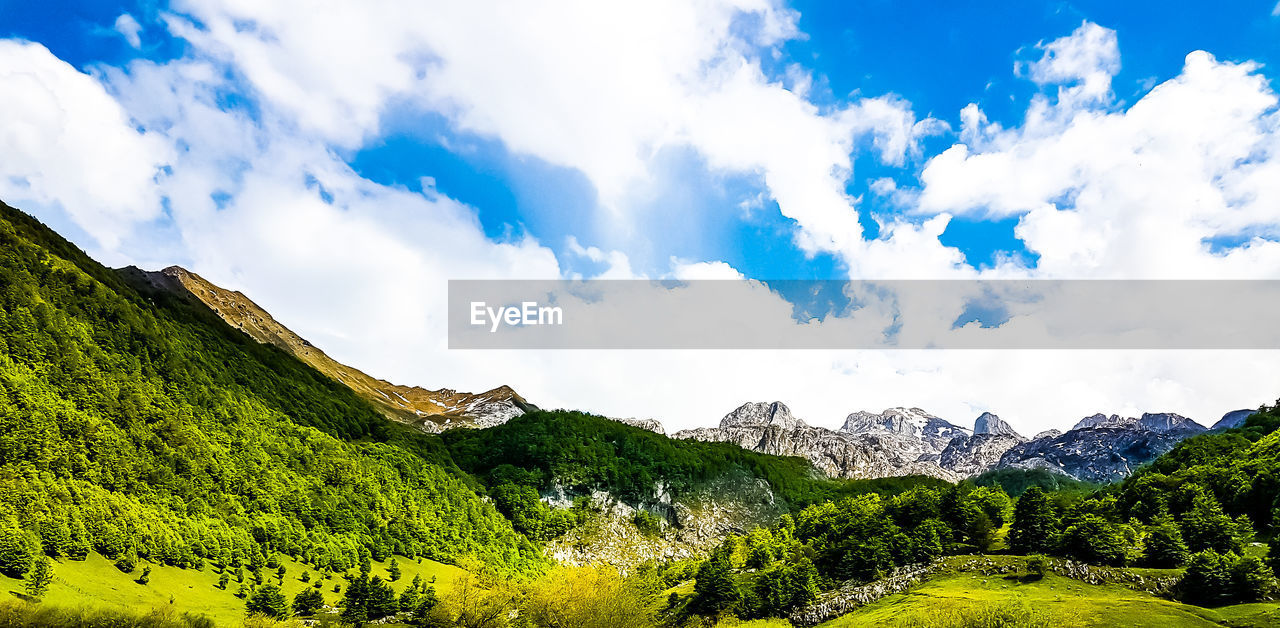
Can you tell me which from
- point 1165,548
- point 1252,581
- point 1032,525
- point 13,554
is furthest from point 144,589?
point 1165,548

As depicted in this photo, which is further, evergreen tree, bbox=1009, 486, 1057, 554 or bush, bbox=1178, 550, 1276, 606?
evergreen tree, bbox=1009, 486, 1057, 554

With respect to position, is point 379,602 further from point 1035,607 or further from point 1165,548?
point 1165,548

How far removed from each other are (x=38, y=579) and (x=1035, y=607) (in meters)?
101

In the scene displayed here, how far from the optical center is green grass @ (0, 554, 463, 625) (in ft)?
197

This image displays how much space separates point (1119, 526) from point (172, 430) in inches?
5723

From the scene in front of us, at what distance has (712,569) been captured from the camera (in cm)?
9894

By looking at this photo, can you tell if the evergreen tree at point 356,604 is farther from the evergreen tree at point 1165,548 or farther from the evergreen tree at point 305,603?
the evergreen tree at point 1165,548

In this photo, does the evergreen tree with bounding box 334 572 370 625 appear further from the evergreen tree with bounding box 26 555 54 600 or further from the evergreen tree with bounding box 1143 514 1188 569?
the evergreen tree with bounding box 1143 514 1188 569

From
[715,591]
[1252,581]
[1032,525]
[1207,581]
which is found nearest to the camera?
[1252,581]

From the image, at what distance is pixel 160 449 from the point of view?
9225 centimetres

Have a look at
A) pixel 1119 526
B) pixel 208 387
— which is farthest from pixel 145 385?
pixel 1119 526

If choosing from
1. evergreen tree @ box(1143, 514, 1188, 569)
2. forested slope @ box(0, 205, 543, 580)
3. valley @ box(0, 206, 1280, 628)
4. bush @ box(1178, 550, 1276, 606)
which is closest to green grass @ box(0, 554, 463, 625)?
valley @ box(0, 206, 1280, 628)

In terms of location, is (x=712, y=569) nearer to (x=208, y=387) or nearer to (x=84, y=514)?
(x=84, y=514)

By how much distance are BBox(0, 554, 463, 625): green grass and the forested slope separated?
2.47 m
